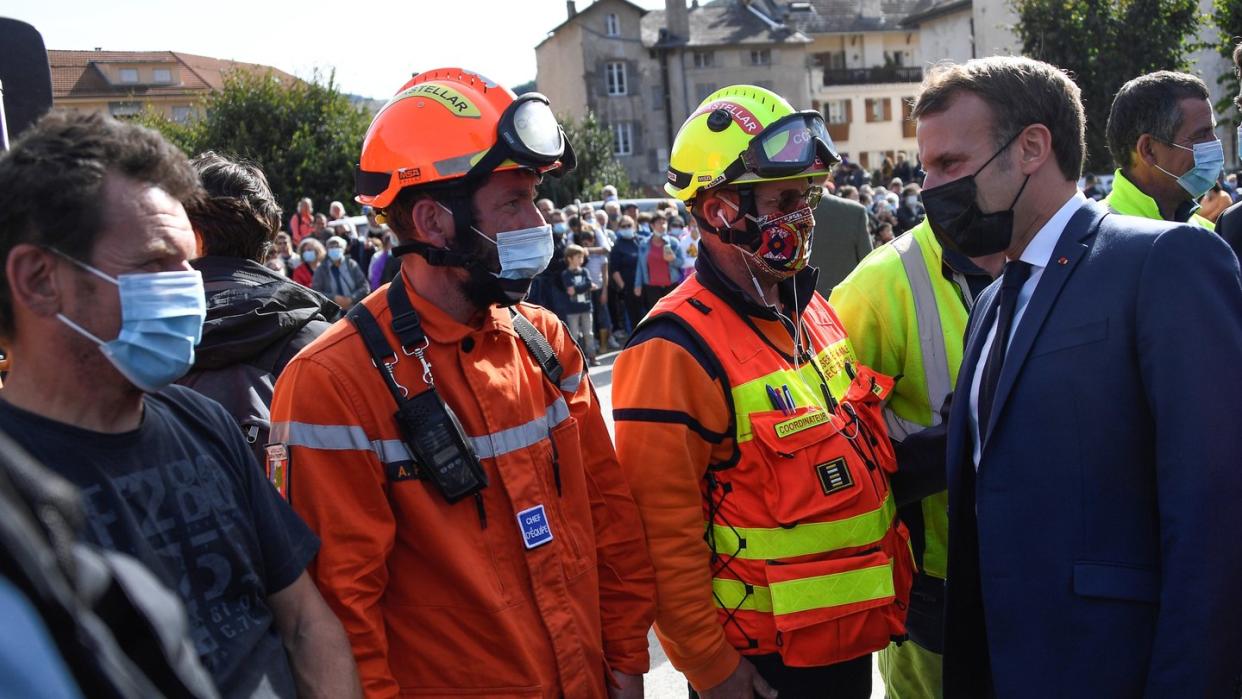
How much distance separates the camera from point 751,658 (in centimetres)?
300

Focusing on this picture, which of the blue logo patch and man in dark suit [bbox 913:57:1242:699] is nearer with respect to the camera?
man in dark suit [bbox 913:57:1242:699]

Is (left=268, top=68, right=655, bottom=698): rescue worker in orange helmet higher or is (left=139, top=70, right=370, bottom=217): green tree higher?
(left=139, top=70, right=370, bottom=217): green tree

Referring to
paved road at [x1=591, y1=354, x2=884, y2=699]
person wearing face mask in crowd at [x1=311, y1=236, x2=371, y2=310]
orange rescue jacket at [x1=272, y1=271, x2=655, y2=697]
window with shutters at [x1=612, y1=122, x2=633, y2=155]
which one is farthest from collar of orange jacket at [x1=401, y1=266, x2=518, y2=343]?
window with shutters at [x1=612, y1=122, x2=633, y2=155]

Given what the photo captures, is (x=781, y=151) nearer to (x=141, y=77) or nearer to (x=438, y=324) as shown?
(x=438, y=324)

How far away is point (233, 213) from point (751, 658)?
2116 mm

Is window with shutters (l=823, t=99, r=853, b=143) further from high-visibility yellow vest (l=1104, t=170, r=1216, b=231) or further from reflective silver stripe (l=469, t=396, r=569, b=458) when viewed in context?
reflective silver stripe (l=469, t=396, r=569, b=458)

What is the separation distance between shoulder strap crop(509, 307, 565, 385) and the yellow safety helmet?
0.70 meters

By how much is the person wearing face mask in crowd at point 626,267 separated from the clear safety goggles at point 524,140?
14.5 metres

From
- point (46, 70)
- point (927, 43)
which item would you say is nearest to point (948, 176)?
point (46, 70)

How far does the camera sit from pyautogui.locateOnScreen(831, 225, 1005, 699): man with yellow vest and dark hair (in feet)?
11.2

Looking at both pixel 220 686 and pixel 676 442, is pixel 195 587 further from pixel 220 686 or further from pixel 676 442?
pixel 676 442

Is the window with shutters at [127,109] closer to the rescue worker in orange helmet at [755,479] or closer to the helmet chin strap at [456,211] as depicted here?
the helmet chin strap at [456,211]

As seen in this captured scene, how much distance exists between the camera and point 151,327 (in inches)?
78.9

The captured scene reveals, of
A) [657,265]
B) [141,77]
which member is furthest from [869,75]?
[657,265]
